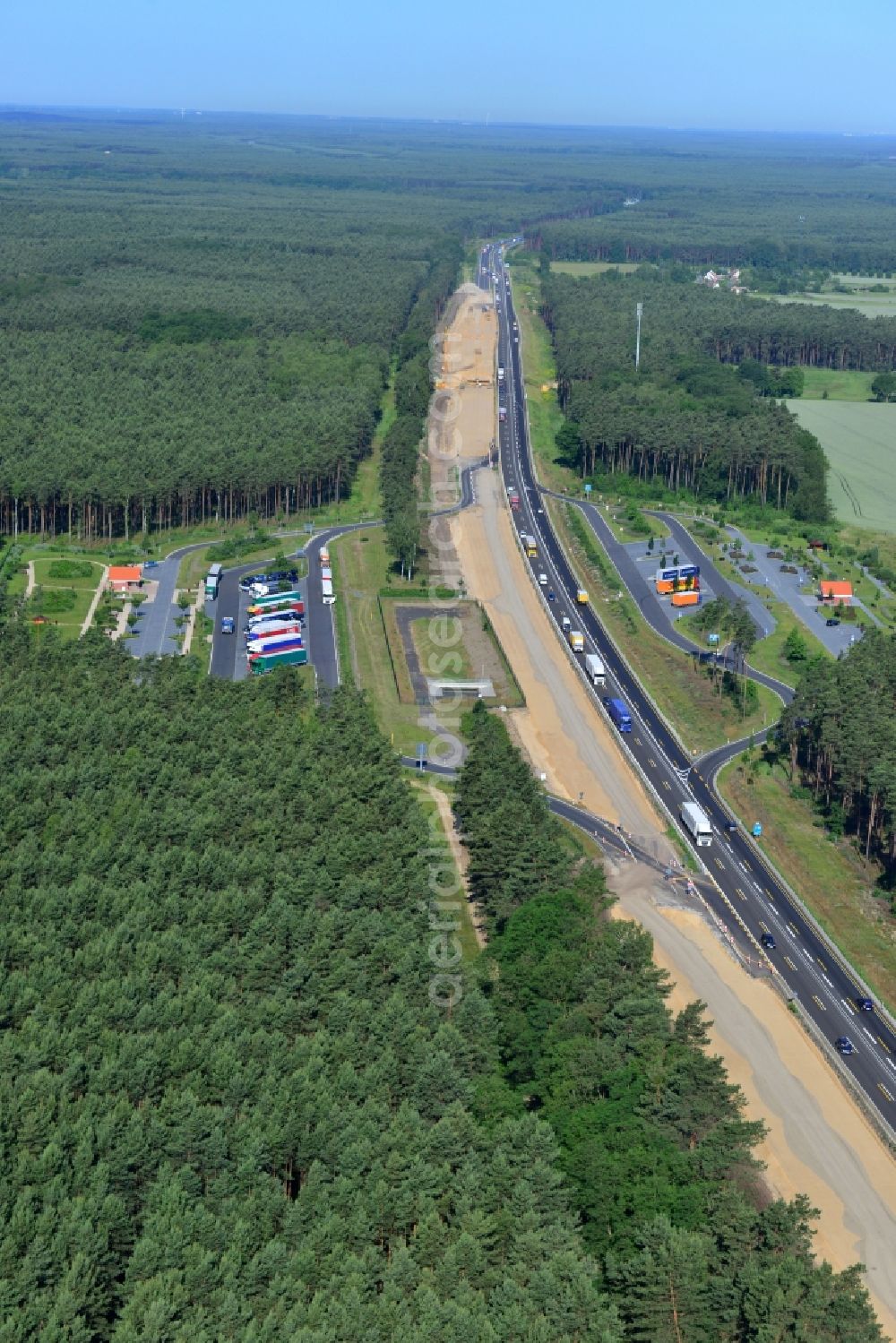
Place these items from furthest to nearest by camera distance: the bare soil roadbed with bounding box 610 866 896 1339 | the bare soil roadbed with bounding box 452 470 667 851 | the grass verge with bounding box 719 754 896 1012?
1. the bare soil roadbed with bounding box 452 470 667 851
2. the grass verge with bounding box 719 754 896 1012
3. the bare soil roadbed with bounding box 610 866 896 1339

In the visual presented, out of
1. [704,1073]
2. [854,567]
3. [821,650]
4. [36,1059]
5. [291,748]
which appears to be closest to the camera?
[36,1059]

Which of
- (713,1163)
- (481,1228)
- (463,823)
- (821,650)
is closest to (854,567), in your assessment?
(821,650)

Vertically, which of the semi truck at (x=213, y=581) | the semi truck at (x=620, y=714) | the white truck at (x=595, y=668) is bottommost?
the semi truck at (x=620, y=714)

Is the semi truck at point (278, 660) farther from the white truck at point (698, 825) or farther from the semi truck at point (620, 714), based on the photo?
the white truck at point (698, 825)

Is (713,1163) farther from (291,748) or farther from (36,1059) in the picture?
(291,748)

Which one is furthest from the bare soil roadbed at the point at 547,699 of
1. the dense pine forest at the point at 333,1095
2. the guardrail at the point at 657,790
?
the dense pine forest at the point at 333,1095

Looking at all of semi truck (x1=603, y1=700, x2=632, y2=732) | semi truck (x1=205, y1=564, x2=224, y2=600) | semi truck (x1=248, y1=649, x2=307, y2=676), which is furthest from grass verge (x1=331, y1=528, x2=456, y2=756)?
semi truck (x1=603, y1=700, x2=632, y2=732)

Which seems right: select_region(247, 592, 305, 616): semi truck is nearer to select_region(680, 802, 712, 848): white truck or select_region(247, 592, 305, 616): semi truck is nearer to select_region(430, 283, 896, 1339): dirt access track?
select_region(430, 283, 896, 1339): dirt access track
